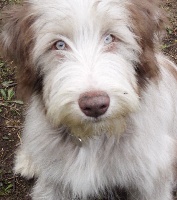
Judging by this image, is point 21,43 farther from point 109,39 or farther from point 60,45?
point 109,39

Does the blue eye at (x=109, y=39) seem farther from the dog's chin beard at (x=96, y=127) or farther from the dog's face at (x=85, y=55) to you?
the dog's chin beard at (x=96, y=127)

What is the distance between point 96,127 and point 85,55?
15.9 inches

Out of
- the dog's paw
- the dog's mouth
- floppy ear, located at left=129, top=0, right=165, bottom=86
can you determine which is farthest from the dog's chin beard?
the dog's paw

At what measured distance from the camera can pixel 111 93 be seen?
8.12ft

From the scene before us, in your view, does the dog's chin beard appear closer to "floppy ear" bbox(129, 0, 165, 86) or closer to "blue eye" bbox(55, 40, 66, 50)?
"floppy ear" bbox(129, 0, 165, 86)

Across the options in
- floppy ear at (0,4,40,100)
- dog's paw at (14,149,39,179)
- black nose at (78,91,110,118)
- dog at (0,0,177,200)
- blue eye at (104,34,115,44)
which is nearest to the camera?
black nose at (78,91,110,118)

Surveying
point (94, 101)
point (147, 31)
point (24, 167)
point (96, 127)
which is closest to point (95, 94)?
point (94, 101)

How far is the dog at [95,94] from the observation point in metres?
2.58

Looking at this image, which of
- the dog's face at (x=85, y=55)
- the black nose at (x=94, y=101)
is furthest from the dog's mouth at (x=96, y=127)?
the black nose at (x=94, y=101)

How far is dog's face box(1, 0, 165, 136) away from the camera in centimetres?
252

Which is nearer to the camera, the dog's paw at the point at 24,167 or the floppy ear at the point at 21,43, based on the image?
the floppy ear at the point at 21,43

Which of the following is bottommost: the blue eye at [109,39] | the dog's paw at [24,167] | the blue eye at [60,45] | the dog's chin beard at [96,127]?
the dog's paw at [24,167]

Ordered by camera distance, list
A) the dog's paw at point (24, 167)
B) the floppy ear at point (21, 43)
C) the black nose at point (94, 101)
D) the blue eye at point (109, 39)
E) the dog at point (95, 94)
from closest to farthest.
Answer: the black nose at point (94, 101) < the dog at point (95, 94) < the blue eye at point (109, 39) < the floppy ear at point (21, 43) < the dog's paw at point (24, 167)

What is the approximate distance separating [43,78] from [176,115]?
1.22 meters
